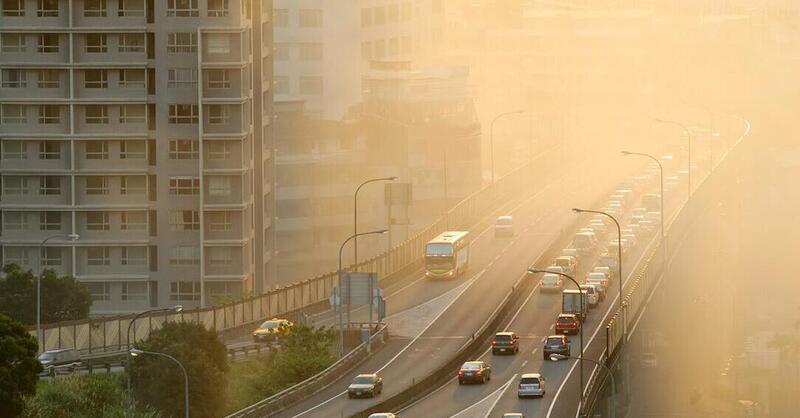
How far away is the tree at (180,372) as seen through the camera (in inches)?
4043

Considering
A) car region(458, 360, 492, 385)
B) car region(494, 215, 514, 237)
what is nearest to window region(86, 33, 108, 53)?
car region(494, 215, 514, 237)

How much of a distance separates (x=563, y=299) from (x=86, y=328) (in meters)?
30.7

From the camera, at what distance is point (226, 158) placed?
148 m

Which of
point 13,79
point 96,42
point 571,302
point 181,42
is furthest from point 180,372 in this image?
point 13,79

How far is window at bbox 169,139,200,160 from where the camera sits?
147875 millimetres

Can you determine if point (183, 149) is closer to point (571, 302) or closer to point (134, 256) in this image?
point (134, 256)

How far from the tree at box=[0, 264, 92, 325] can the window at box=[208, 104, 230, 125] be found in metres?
17.5

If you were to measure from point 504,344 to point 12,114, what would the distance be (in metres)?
45.4

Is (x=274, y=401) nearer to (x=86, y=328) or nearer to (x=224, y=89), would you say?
(x=86, y=328)

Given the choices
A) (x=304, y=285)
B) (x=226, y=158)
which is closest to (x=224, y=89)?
(x=226, y=158)

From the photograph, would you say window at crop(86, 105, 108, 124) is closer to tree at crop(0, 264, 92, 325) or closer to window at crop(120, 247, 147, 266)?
window at crop(120, 247, 147, 266)

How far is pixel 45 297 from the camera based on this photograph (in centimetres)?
13075

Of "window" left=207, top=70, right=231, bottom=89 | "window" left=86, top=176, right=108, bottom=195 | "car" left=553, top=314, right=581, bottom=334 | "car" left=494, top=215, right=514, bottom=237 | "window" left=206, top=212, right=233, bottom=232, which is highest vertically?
"window" left=207, top=70, right=231, bottom=89

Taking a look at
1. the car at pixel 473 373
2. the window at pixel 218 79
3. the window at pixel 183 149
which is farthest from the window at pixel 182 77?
the car at pixel 473 373
